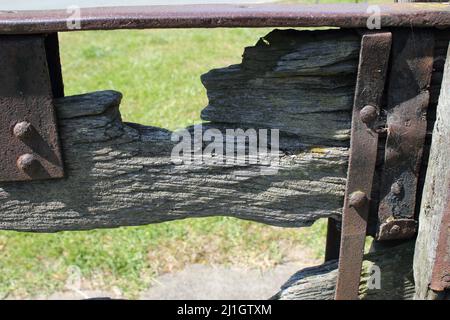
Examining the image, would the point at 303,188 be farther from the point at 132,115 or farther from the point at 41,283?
the point at 132,115

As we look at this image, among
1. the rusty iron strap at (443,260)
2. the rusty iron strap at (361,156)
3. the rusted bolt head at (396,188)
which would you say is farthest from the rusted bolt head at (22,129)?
the rusty iron strap at (443,260)

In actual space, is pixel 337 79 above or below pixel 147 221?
above

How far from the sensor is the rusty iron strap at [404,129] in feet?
4.96

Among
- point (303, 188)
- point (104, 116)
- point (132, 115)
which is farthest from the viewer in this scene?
point (132, 115)

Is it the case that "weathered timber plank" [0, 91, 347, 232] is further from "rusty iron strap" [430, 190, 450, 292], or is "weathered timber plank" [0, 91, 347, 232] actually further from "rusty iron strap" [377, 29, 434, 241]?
"rusty iron strap" [430, 190, 450, 292]

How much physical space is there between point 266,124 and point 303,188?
8.9 inches

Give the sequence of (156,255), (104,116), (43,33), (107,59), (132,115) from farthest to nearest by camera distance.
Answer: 1. (107,59)
2. (132,115)
3. (156,255)
4. (104,116)
5. (43,33)

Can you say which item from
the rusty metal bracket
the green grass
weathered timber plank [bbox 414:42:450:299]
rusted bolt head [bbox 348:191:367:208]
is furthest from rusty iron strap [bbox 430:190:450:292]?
the green grass

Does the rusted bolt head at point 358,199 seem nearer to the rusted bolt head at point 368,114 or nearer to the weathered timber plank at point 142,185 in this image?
the weathered timber plank at point 142,185

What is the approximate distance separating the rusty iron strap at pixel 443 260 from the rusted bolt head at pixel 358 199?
0.73 feet

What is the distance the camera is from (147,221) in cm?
172

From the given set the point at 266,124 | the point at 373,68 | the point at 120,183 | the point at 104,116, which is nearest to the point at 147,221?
the point at 120,183

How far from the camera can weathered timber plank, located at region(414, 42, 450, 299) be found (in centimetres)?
154

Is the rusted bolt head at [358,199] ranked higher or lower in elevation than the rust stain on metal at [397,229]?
higher
